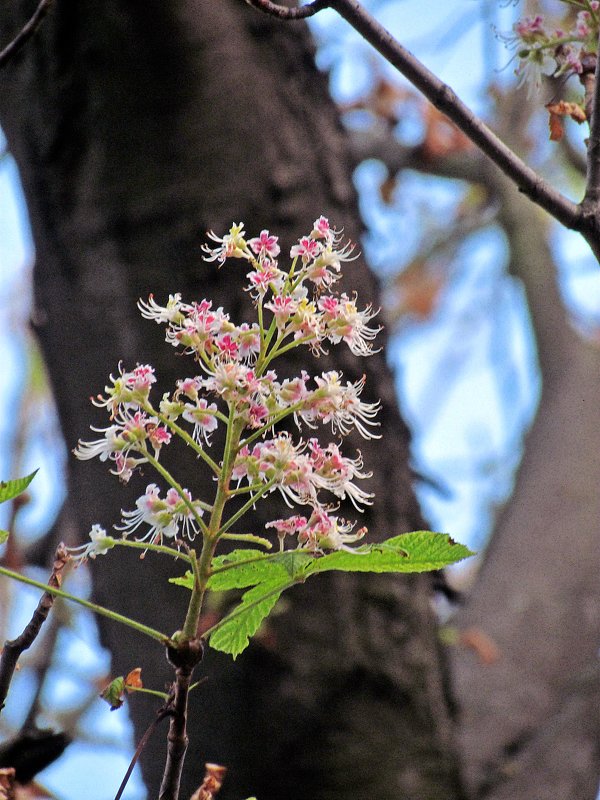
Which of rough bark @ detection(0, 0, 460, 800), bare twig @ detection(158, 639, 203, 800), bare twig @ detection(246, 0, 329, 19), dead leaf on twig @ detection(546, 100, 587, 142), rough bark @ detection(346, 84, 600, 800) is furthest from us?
rough bark @ detection(346, 84, 600, 800)

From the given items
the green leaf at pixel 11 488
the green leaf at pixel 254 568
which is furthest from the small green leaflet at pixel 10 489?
the green leaf at pixel 254 568

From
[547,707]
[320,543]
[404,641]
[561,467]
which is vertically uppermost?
[320,543]

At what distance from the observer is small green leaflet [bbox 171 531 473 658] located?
0.65m

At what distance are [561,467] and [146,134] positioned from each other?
1.57 metres

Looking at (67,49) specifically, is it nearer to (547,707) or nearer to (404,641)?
(404,641)

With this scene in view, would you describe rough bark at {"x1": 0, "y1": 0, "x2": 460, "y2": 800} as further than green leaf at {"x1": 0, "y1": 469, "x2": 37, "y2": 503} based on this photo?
Yes

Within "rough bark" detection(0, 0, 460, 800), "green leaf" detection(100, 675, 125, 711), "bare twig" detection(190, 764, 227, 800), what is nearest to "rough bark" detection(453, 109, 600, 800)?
"rough bark" detection(0, 0, 460, 800)

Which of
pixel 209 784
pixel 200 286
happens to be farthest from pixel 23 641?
pixel 200 286

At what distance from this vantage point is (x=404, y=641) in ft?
5.26

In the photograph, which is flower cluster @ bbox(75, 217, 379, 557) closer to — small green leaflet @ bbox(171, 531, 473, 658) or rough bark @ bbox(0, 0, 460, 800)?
small green leaflet @ bbox(171, 531, 473, 658)

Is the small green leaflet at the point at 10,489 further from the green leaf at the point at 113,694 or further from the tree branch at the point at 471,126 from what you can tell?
the tree branch at the point at 471,126

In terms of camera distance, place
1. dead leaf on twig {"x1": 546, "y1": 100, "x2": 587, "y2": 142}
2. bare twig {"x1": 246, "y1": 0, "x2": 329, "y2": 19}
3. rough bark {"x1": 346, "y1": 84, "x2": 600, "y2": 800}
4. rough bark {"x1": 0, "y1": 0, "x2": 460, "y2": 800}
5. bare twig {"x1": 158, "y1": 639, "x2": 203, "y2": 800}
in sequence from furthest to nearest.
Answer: rough bark {"x1": 346, "y1": 84, "x2": 600, "y2": 800}
rough bark {"x1": 0, "y1": 0, "x2": 460, "y2": 800}
dead leaf on twig {"x1": 546, "y1": 100, "x2": 587, "y2": 142}
bare twig {"x1": 246, "y1": 0, "x2": 329, "y2": 19}
bare twig {"x1": 158, "y1": 639, "x2": 203, "y2": 800}

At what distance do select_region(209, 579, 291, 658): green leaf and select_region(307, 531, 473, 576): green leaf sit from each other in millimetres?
52

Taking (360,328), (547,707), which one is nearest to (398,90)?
(547,707)
